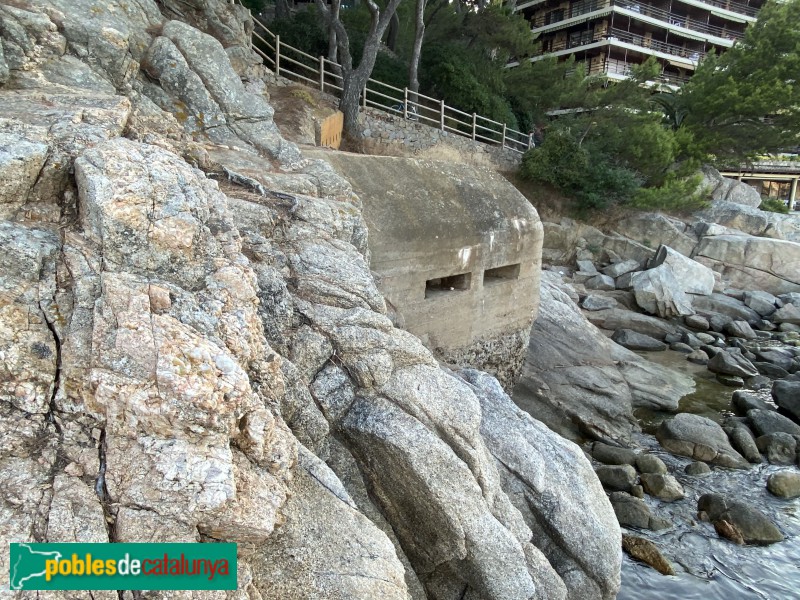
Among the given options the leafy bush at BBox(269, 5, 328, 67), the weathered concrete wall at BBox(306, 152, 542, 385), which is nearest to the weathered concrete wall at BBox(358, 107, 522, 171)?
the leafy bush at BBox(269, 5, 328, 67)

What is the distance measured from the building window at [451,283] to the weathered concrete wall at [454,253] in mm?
19

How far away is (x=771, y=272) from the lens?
80.5ft

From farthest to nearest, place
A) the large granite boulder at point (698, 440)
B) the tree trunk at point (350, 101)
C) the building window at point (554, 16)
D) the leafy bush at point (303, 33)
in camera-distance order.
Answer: the building window at point (554, 16)
the leafy bush at point (303, 33)
the tree trunk at point (350, 101)
the large granite boulder at point (698, 440)

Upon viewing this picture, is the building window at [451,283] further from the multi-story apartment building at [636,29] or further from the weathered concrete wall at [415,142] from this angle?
the multi-story apartment building at [636,29]

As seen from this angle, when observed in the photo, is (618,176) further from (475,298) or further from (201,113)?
(201,113)

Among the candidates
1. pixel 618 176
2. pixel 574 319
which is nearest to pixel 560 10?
pixel 618 176

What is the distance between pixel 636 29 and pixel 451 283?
38687 mm

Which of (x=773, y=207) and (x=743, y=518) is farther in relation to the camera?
(x=773, y=207)

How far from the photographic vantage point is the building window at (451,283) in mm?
10493

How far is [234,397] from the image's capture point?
381cm

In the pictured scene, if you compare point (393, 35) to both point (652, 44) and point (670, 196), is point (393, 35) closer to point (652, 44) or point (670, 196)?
point (670, 196)

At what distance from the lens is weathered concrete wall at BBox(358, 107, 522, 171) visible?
19391mm

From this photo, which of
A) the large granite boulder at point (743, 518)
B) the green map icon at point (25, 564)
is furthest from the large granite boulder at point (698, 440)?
the green map icon at point (25, 564)

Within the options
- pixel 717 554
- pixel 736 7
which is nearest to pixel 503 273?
pixel 717 554
